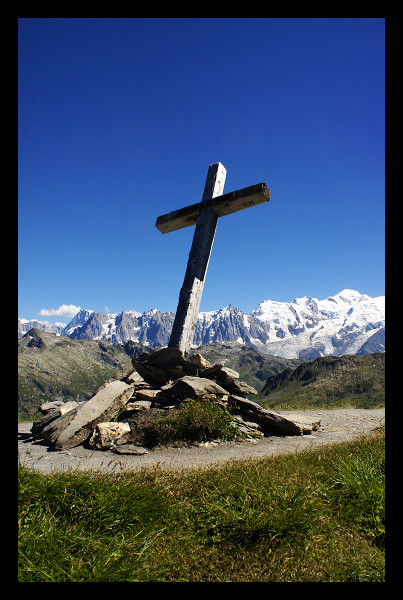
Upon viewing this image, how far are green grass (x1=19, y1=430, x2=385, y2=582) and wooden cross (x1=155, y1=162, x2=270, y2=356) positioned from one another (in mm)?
6331

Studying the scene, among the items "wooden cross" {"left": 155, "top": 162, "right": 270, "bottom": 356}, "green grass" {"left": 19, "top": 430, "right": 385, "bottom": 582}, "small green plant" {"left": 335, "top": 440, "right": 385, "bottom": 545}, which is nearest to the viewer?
"green grass" {"left": 19, "top": 430, "right": 385, "bottom": 582}

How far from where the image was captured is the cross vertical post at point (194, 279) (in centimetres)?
1189

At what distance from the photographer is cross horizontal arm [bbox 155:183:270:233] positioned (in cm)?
1166

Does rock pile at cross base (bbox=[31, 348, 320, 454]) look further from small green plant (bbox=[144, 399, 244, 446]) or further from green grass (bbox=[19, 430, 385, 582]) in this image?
green grass (bbox=[19, 430, 385, 582])

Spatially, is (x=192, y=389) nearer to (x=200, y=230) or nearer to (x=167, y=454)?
(x=167, y=454)

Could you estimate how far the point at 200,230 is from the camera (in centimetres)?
1262

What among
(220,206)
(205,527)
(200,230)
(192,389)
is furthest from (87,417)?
(220,206)

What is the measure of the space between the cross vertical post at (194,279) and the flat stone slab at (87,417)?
2415 millimetres

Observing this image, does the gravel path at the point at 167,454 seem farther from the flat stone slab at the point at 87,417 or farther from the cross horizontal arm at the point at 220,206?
the cross horizontal arm at the point at 220,206

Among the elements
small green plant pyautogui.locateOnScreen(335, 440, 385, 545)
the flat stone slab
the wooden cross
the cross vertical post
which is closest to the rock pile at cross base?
the flat stone slab
